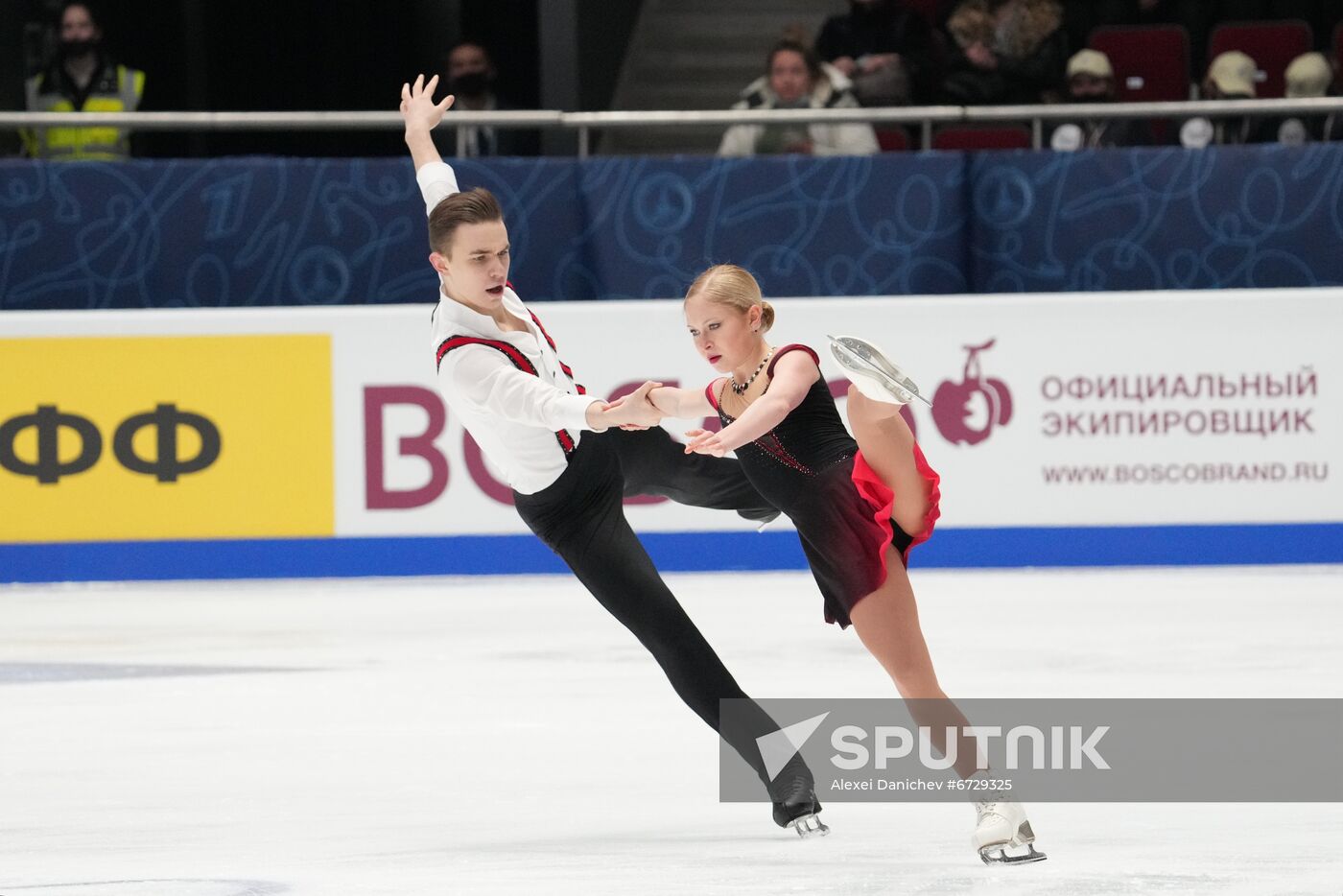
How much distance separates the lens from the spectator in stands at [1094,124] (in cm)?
766

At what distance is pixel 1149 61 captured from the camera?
29.0 ft

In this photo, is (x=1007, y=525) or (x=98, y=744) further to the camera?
(x=1007, y=525)

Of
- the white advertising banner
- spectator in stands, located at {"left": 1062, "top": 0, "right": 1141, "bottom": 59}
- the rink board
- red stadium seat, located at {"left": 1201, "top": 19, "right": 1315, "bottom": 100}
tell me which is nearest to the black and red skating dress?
the white advertising banner

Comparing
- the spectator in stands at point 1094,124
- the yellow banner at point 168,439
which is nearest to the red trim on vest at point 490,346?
the yellow banner at point 168,439

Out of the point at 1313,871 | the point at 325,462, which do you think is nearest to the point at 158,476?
the point at 325,462

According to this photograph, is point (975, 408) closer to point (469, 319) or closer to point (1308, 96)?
point (1308, 96)

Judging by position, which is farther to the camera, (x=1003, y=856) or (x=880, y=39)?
(x=880, y=39)

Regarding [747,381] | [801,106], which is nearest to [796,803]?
[747,381]

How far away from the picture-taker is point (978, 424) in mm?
7215

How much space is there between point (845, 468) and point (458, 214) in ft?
2.85

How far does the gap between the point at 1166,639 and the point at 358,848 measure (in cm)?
297

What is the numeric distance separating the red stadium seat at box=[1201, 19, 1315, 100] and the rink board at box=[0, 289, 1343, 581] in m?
2.31

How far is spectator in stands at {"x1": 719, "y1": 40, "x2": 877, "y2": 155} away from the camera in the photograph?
7594 mm

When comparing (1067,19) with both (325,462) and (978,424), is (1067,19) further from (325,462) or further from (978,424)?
(325,462)
